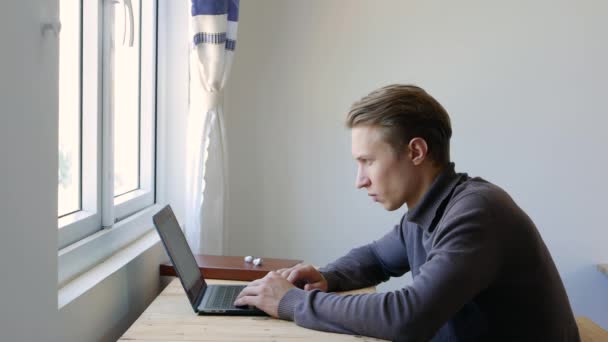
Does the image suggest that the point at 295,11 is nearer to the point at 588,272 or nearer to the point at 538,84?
the point at 538,84

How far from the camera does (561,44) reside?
2.94 meters

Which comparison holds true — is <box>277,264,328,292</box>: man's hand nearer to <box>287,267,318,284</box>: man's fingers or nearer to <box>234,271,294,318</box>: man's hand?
<box>287,267,318,284</box>: man's fingers

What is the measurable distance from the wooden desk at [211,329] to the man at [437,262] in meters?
0.03

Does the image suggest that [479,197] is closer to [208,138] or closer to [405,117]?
[405,117]

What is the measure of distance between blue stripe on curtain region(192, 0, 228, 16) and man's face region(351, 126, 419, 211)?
0.92m

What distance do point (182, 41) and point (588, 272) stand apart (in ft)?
6.65

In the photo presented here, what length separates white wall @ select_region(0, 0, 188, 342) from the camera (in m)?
1.01

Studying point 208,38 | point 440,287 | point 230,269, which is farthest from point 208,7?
point 440,287

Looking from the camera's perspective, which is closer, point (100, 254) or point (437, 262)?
point (437, 262)

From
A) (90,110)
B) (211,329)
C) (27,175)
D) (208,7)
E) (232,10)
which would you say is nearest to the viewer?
(27,175)

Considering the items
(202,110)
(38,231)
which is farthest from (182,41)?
(38,231)

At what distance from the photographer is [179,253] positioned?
166 cm

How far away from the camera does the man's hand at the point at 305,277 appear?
172 centimetres

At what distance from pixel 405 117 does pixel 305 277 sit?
1.72ft
